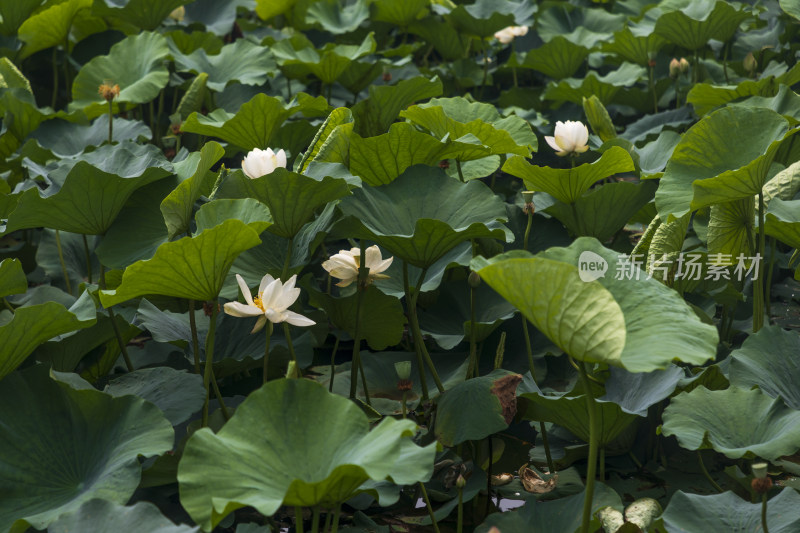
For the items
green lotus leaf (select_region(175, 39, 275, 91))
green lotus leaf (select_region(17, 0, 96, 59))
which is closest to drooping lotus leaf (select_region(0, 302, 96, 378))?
green lotus leaf (select_region(175, 39, 275, 91))

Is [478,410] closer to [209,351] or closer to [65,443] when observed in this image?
[209,351]

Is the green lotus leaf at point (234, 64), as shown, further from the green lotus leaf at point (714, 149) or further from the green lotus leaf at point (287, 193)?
the green lotus leaf at point (714, 149)

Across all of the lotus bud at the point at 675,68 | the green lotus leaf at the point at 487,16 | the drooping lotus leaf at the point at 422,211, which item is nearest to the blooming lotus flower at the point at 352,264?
the drooping lotus leaf at the point at 422,211

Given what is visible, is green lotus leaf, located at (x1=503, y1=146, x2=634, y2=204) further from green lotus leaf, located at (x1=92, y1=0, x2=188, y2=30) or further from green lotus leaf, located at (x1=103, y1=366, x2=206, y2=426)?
green lotus leaf, located at (x1=92, y1=0, x2=188, y2=30)

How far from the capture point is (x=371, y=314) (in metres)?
2.01

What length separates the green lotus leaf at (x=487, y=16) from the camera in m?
3.68

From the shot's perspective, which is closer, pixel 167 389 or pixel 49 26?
pixel 167 389

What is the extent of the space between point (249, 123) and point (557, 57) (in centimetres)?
175

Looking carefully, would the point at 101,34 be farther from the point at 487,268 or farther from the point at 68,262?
the point at 487,268

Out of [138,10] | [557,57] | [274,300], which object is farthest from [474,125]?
[138,10]

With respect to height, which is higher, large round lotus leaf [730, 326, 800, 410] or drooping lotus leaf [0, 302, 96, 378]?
drooping lotus leaf [0, 302, 96, 378]

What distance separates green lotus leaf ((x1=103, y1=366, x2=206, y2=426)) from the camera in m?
1.60

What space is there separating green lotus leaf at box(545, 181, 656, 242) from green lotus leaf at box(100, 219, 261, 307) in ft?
3.36

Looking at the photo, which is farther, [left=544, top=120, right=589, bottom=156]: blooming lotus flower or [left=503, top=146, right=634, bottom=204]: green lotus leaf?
[left=544, top=120, right=589, bottom=156]: blooming lotus flower
